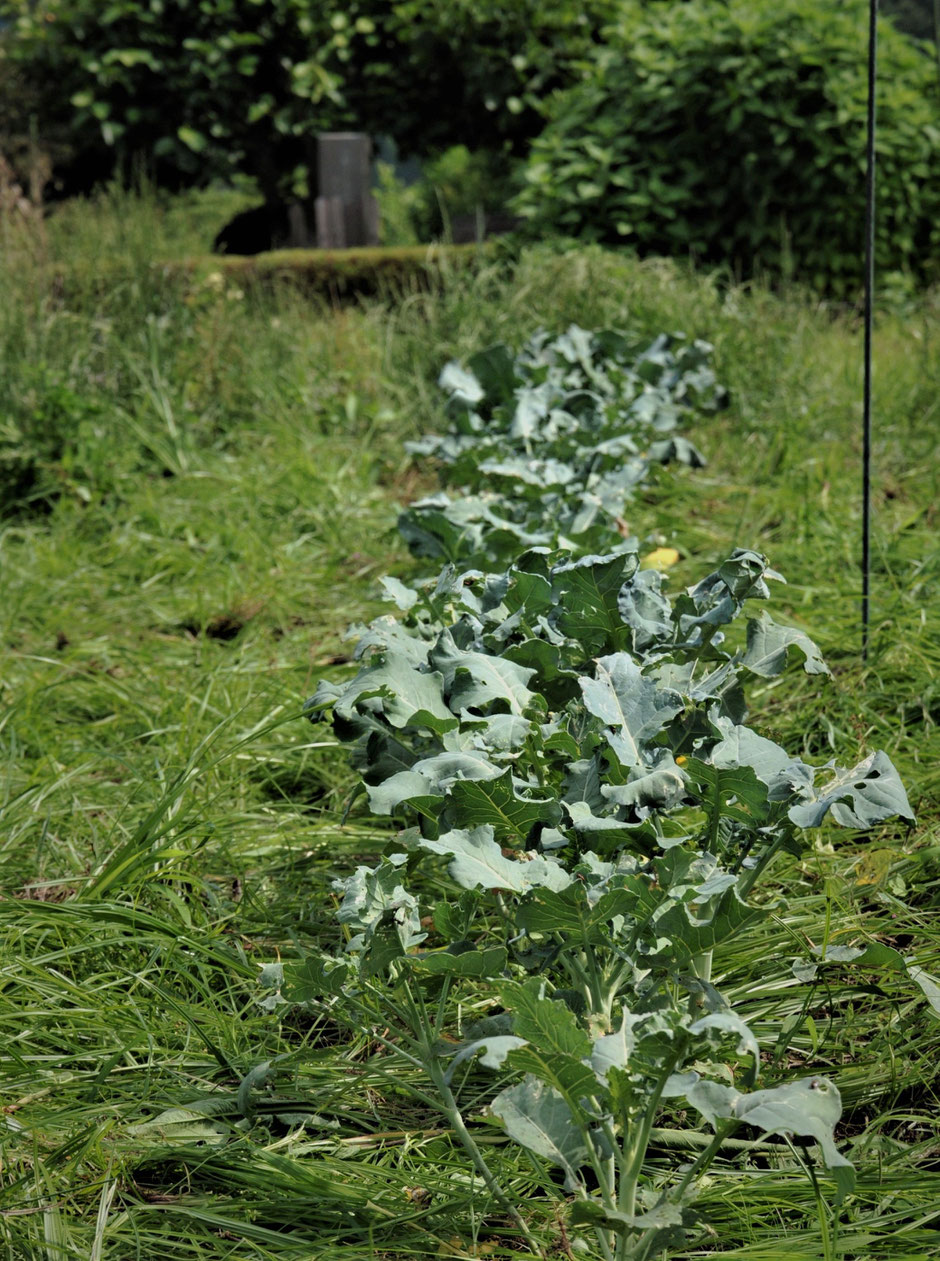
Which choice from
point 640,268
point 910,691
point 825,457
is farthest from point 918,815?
point 640,268

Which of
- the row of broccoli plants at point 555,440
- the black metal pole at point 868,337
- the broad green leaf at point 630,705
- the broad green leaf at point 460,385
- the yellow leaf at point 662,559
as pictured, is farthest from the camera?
the broad green leaf at point 460,385

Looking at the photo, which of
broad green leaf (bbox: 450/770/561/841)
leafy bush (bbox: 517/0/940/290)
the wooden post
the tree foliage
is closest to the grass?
broad green leaf (bbox: 450/770/561/841)

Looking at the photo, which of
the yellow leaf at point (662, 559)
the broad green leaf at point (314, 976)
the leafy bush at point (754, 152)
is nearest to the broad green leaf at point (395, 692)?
the broad green leaf at point (314, 976)

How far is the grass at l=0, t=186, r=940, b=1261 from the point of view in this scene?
135 centimetres

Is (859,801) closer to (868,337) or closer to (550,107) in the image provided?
(868,337)

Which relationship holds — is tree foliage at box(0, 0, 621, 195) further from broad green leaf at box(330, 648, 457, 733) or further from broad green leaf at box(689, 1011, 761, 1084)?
broad green leaf at box(689, 1011, 761, 1084)

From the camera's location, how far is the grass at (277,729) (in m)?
1.35

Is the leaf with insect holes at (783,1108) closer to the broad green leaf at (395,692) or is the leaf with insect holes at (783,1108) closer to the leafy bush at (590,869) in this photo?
the leafy bush at (590,869)

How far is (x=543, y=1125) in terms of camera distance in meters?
1.14

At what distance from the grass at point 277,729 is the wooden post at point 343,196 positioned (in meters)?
2.04

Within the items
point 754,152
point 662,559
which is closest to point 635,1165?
point 662,559

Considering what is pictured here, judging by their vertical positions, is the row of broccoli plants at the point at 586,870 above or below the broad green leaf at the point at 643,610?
below

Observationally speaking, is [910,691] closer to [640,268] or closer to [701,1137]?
[701,1137]

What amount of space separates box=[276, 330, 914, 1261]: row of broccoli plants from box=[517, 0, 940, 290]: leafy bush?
5188mm
